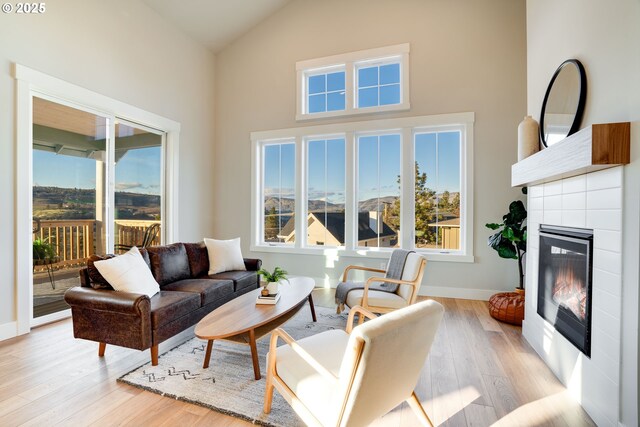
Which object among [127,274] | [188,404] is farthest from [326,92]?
[188,404]

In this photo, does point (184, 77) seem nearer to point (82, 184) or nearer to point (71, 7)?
point (71, 7)

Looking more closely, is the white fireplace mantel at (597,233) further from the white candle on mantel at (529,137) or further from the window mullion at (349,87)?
the window mullion at (349,87)

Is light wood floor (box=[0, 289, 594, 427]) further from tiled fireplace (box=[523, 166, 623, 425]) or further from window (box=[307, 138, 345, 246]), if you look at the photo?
window (box=[307, 138, 345, 246])

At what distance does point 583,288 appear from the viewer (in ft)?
6.61

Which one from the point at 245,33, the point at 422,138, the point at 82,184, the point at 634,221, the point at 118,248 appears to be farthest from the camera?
the point at 245,33

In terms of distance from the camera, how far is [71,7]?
3.37 metres

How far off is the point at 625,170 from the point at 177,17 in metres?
5.53

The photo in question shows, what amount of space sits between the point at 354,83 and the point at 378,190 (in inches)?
67.9

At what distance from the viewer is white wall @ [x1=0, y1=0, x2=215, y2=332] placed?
114 inches

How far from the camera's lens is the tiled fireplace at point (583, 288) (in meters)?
1.67

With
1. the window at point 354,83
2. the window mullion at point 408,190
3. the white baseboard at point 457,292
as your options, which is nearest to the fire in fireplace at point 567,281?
the white baseboard at point 457,292

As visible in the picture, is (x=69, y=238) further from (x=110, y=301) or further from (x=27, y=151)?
(x=110, y=301)

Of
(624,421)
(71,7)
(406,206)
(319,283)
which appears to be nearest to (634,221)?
(624,421)

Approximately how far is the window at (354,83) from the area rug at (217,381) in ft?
11.9
